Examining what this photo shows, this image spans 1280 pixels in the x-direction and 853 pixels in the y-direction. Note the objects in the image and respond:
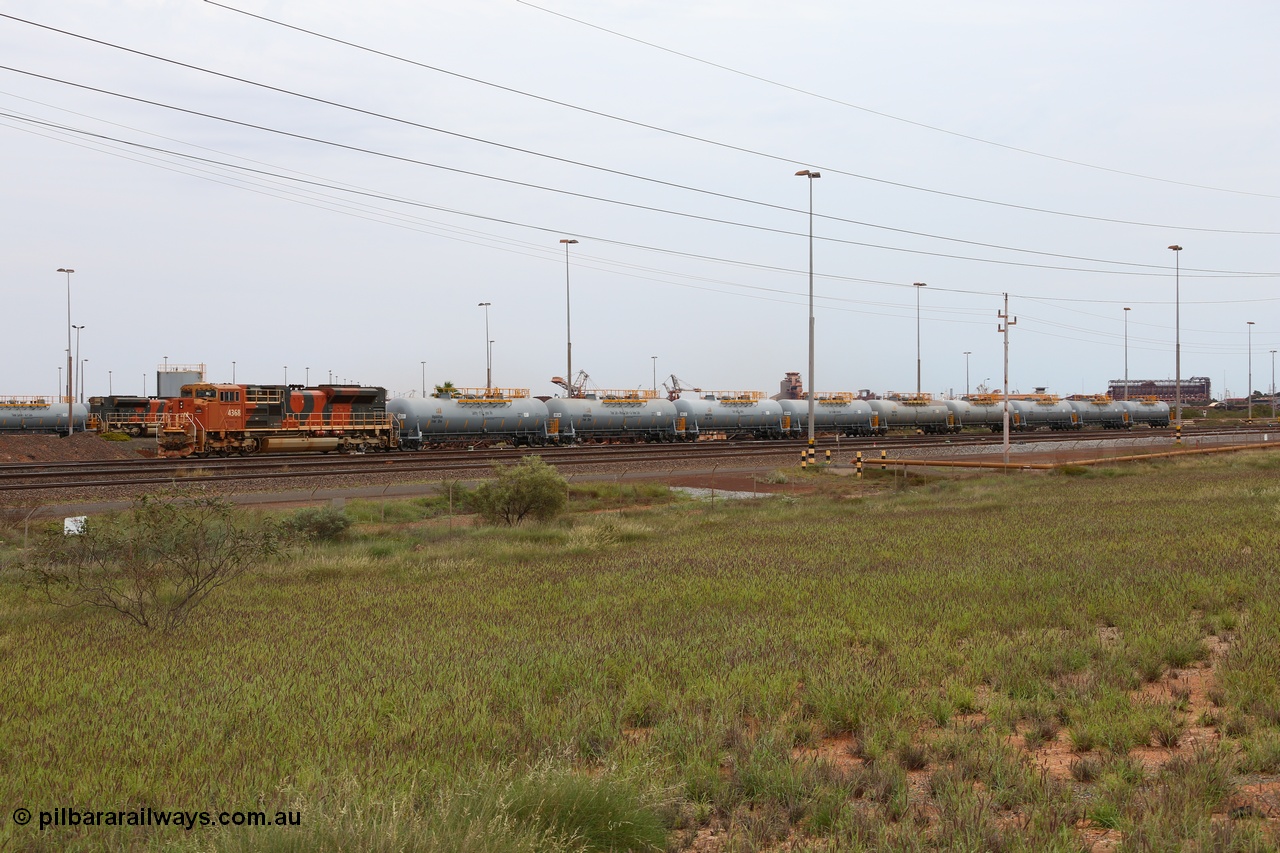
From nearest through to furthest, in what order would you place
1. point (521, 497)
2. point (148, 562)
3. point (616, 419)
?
1. point (148, 562)
2. point (521, 497)
3. point (616, 419)

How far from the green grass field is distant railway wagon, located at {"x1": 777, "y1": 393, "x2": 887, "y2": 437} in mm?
50364

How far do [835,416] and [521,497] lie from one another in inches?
1796

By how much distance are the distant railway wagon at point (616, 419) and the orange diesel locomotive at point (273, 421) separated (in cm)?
1102

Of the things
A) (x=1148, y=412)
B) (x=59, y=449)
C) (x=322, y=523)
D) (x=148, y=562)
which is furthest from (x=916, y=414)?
(x=148, y=562)

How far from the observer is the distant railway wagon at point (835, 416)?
65.6 metres

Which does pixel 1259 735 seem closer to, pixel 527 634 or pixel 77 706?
pixel 527 634

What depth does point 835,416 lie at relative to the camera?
66.8 meters

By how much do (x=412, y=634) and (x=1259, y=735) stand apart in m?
8.04

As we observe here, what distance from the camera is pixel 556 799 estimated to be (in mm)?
5176

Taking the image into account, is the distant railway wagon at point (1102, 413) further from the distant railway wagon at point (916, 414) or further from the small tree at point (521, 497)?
the small tree at point (521, 497)

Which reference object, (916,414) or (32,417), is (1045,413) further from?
(32,417)

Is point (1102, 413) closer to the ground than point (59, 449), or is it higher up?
higher up

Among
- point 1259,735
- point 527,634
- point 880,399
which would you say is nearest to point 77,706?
point 527,634

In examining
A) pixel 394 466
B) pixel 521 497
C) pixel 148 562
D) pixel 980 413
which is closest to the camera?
pixel 148 562
